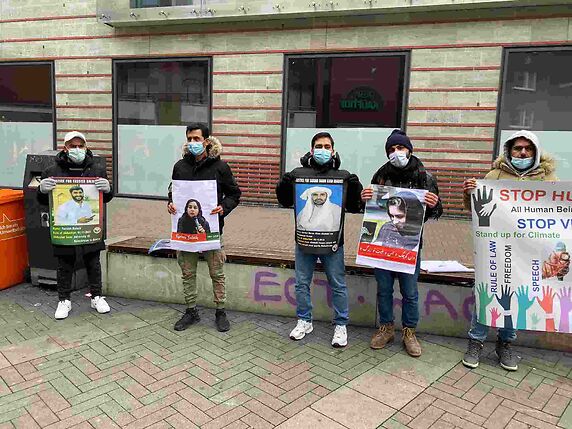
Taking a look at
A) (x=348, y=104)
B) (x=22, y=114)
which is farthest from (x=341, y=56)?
(x=22, y=114)

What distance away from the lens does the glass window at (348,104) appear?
32.0 feet

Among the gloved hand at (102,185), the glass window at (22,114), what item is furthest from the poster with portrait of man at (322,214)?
the glass window at (22,114)

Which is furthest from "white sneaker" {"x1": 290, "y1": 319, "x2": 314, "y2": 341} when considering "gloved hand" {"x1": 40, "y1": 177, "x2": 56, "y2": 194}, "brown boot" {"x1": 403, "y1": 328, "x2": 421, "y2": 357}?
"gloved hand" {"x1": 40, "y1": 177, "x2": 56, "y2": 194}

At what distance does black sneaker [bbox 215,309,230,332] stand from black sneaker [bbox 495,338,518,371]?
233 centimetres

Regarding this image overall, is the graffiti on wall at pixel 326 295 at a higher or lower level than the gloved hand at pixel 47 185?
lower

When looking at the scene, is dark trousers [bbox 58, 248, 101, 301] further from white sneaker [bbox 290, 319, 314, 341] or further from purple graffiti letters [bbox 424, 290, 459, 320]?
purple graffiti letters [bbox 424, 290, 459, 320]

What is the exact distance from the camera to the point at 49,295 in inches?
217

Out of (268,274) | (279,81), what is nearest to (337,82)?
(279,81)

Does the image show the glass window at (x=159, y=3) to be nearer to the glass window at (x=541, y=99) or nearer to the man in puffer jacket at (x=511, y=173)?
the glass window at (x=541, y=99)

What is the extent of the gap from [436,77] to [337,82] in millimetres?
1959

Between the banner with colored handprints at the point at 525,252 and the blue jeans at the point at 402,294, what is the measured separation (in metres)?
0.52

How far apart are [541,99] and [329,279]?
698 centimetres

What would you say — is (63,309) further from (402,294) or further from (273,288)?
(402,294)

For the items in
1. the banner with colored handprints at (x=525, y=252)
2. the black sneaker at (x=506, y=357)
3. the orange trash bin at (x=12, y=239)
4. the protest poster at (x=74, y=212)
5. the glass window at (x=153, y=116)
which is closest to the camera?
the banner with colored handprints at (x=525, y=252)
